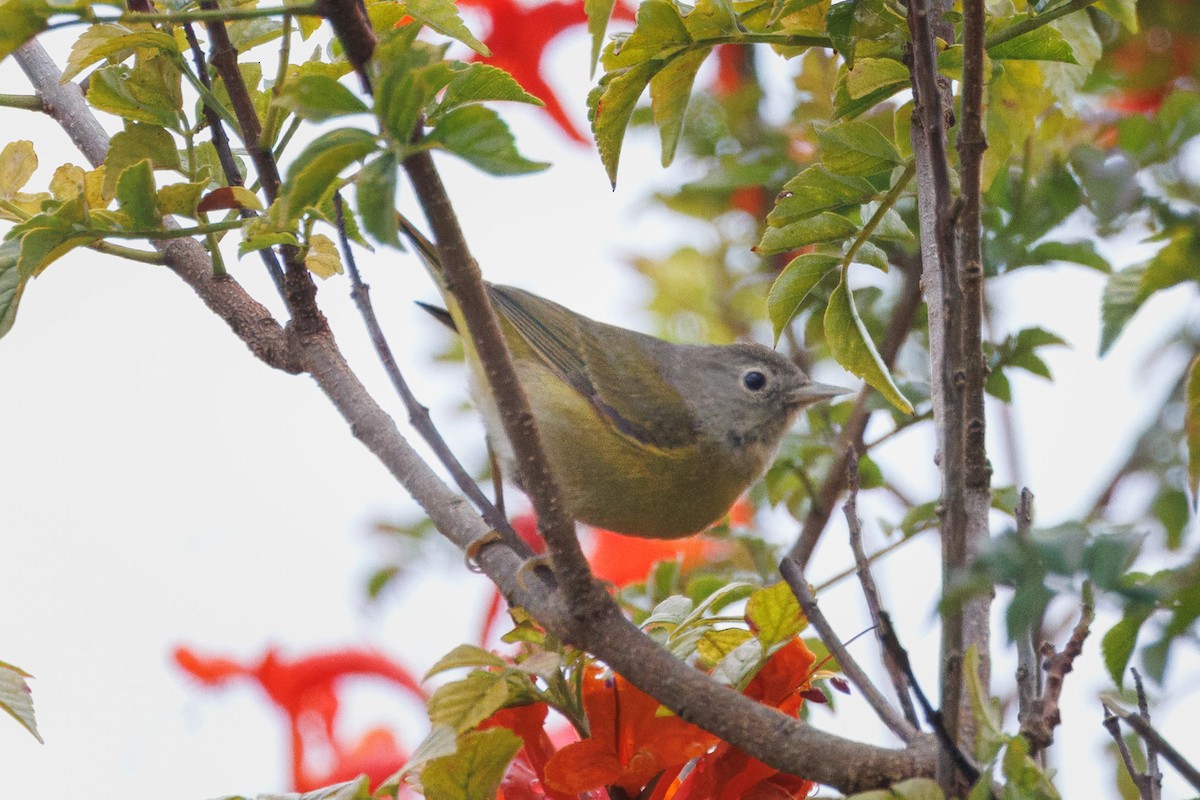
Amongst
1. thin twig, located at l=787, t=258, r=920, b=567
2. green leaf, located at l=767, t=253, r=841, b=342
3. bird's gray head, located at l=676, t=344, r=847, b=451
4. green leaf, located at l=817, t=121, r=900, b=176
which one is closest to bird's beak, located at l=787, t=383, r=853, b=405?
bird's gray head, located at l=676, t=344, r=847, b=451

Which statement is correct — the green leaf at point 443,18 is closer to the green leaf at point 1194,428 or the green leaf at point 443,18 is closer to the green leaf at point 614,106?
the green leaf at point 614,106

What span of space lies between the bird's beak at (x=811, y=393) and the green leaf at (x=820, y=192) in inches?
64.0

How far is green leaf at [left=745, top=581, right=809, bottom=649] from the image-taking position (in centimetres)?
151

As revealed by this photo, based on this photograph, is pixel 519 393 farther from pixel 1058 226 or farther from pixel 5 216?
pixel 1058 226

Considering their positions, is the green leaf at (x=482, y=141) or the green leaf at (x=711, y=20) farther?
the green leaf at (x=711, y=20)

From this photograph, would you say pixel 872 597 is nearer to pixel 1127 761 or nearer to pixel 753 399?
pixel 1127 761

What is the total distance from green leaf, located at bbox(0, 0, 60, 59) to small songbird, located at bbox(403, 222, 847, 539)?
175cm

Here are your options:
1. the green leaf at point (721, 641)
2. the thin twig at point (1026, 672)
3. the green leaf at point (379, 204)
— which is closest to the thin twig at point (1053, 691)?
the thin twig at point (1026, 672)

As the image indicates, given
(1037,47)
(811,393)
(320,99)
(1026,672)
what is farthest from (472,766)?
(811,393)

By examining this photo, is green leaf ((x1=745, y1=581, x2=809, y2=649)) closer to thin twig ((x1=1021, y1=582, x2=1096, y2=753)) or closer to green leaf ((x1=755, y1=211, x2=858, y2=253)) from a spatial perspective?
thin twig ((x1=1021, y1=582, x2=1096, y2=753))

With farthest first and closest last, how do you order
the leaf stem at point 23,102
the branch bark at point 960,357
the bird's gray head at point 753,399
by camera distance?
1. the bird's gray head at point 753,399
2. the leaf stem at point 23,102
3. the branch bark at point 960,357

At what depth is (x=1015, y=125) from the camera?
6.82ft

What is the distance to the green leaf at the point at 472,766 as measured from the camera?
4.59 feet

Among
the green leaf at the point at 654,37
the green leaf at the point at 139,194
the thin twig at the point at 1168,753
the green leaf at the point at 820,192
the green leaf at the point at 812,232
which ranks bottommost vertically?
the thin twig at the point at 1168,753
